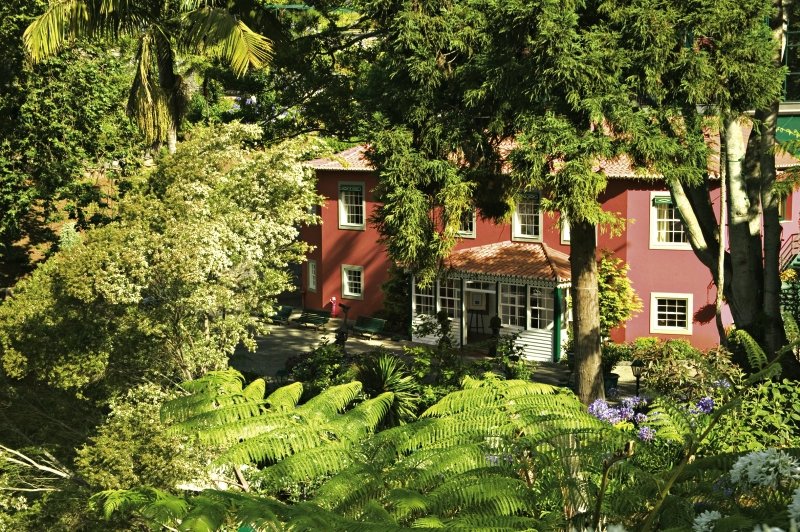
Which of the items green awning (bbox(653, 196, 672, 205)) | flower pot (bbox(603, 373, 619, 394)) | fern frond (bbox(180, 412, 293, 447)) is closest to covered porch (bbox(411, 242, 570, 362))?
green awning (bbox(653, 196, 672, 205))

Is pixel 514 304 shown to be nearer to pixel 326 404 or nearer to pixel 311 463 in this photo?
pixel 326 404

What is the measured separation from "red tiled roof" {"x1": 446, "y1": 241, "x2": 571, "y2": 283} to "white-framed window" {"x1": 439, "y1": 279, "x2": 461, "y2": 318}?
964 millimetres

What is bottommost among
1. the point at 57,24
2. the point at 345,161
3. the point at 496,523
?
the point at 496,523

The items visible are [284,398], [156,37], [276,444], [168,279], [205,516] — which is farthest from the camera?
[156,37]

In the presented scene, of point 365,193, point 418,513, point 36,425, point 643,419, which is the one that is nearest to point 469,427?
Answer: point 418,513

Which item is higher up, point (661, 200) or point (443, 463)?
point (661, 200)

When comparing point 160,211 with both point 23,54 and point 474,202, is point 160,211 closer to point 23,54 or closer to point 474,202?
point 474,202

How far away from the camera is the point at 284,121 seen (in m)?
26.3

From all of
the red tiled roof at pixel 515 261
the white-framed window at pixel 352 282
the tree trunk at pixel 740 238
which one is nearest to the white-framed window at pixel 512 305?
the red tiled roof at pixel 515 261

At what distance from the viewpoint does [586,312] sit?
1920 centimetres

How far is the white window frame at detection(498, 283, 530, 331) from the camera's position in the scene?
30453 millimetres

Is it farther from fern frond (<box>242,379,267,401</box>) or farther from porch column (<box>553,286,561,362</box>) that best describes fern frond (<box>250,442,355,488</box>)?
porch column (<box>553,286,561,362</box>)

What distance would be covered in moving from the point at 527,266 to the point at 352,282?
809 centimetres

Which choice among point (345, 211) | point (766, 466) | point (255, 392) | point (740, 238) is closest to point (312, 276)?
point (345, 211)
